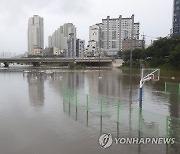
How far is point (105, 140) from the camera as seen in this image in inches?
548

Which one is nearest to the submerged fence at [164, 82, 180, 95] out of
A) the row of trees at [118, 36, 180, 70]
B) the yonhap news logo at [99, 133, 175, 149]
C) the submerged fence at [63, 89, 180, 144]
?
the submerged fence at [63, 89, 180, 144]

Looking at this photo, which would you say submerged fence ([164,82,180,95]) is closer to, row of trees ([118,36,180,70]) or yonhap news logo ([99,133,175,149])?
yonhap news logo ([99,133,175,149])

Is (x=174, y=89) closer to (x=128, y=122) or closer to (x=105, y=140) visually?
(x=128, y=122)

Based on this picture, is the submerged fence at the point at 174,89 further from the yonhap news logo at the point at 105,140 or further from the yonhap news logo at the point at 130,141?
the yonhap news logo at the point at 105,140

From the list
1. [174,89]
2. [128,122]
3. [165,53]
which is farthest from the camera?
[165,53]

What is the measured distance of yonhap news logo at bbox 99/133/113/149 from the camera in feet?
42.9

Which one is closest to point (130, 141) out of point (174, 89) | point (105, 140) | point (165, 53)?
point (105, 140)

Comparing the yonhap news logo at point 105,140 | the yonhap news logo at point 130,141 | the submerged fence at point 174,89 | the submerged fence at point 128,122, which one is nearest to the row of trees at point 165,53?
the submerged fence at point 174,89

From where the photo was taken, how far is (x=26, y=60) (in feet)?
427

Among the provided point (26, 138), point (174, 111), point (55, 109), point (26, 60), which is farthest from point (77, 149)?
point (26, 60)

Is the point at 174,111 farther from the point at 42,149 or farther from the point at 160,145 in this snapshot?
the point at 42,149

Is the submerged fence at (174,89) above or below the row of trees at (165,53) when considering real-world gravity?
below

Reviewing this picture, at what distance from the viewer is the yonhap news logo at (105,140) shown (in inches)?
515

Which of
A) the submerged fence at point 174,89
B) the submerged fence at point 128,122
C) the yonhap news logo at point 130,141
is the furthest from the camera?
the submerged fence at point 174,89
